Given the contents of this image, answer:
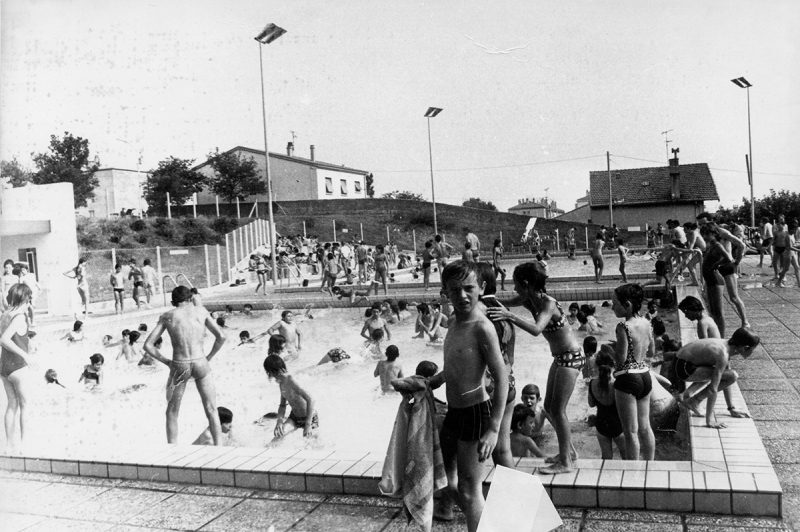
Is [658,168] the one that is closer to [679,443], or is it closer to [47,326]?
[47,326]

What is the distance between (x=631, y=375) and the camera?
4.00 m

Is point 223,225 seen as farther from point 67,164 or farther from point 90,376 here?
point 90,376

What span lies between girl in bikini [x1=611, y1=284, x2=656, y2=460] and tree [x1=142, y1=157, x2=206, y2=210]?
4218 cm

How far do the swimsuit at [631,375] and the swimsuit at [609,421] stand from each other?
22.9 inches

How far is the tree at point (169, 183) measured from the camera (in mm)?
42594

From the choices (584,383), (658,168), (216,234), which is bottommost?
(584,383)

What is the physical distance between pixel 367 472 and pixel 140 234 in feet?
105

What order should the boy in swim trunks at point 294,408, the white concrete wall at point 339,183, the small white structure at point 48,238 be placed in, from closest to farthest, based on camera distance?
the boy in swim trunks at point 294,408
the small white structure at point 48,238
the white concrete wall at point 339,183

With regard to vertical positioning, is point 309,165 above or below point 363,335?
above

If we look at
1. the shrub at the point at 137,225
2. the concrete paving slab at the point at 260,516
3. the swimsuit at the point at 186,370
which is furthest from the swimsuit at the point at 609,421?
the shrub at the point at 137,225

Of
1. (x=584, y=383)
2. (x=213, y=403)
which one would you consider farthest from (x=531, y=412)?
(x=584, y=383)

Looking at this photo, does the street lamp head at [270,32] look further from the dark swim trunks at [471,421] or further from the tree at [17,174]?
the tree at [17,174]

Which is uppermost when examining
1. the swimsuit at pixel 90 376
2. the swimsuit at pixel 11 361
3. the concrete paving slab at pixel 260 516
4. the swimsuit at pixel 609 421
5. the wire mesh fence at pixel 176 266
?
the wire mesh fence at pixel 176 266

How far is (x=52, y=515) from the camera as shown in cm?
378
